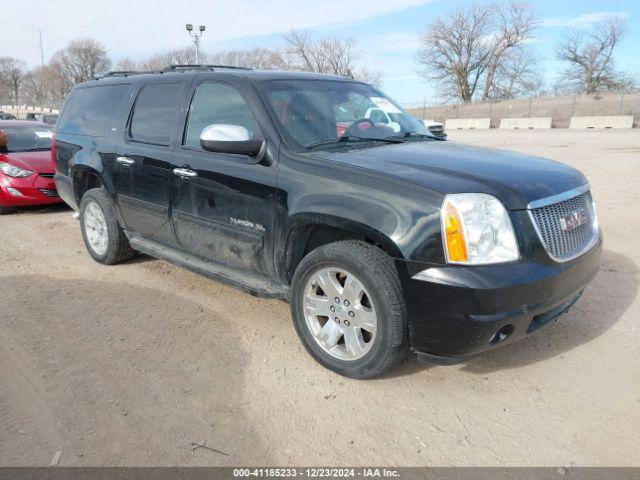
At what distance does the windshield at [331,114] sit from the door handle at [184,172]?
2.64 feet

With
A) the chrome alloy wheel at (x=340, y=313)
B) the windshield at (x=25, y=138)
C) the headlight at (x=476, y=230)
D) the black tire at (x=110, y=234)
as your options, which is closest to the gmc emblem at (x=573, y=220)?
the headlight at (x=476, y=230)

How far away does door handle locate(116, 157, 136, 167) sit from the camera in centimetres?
467

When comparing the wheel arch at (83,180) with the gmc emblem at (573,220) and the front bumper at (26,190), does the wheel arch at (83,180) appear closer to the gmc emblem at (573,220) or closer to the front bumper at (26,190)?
the front bumper at (26,190)

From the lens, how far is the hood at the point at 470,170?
2.91m

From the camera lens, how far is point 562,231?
310 cm

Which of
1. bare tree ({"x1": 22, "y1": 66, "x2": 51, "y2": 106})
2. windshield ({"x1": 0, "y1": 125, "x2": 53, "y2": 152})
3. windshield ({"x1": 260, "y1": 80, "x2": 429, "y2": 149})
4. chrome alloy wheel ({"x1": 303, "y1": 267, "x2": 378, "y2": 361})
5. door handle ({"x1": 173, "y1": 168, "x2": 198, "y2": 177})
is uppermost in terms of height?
bare tree ({"x1": 22, "y1": 66, "x2": 51, "y2": 106})

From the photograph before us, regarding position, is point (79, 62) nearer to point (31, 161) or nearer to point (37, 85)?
point (37, 85)

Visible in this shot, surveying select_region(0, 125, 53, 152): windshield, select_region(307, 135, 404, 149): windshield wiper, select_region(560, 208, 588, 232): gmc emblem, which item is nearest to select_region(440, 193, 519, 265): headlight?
select_region(560, 208, 588, 232): gmc emblem

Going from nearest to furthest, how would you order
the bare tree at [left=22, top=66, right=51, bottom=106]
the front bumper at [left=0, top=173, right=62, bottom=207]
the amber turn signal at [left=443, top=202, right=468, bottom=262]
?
the amber turn signal at [left=443, top=202, right=468, bottom=262] → the front bumper at [left=0, top=173, right=62, bottom=207] → the bare tree at [left=22, top=66, right=51, bottom=106]

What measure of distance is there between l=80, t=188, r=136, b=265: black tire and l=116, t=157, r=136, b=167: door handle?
0.48 metres

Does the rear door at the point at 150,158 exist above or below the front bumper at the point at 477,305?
above

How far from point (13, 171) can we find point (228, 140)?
6178mm

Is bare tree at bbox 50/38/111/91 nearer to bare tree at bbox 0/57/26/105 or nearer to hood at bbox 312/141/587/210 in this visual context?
bare tree at bbox 0/57/26/105

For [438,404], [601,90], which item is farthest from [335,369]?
[601,90]
